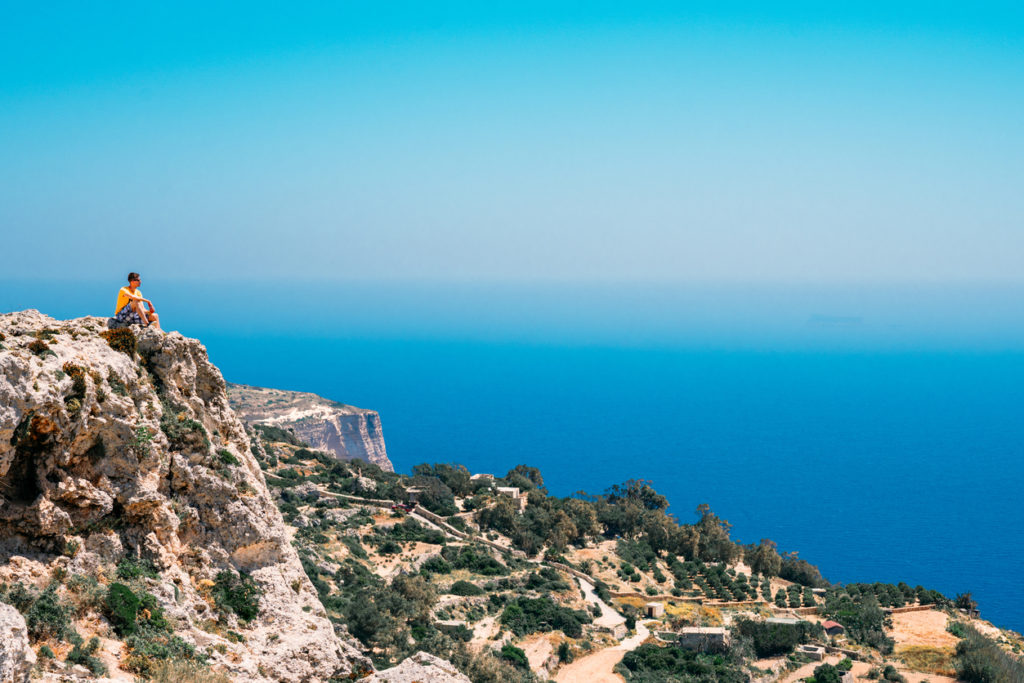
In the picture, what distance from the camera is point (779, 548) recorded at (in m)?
92.3

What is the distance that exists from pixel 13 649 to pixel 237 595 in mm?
5026

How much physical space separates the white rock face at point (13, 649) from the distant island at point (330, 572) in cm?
3

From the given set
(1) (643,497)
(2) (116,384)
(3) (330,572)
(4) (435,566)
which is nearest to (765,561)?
(1) (643,497)

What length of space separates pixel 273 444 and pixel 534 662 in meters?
35.9

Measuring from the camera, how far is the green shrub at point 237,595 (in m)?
12.4

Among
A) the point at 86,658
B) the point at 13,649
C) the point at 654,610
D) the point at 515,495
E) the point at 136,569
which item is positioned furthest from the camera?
the point at 515,495

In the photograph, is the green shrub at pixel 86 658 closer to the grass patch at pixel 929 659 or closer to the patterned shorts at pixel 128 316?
the patterned shorts at pixel 128 316

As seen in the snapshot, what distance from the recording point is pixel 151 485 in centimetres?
1202

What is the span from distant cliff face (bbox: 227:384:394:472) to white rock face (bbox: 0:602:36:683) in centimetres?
8417

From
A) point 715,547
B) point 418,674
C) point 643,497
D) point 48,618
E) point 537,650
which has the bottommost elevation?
point 48,618

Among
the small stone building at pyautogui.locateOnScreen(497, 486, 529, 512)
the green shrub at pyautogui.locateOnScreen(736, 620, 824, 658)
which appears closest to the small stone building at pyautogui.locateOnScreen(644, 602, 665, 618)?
the green shrub at pyautogui.locateOnScreen(736, 620, 824, 658)

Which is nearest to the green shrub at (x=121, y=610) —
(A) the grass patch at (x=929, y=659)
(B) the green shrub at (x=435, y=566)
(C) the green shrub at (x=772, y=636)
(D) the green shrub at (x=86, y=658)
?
(D) the green shrub at (x=86, y=658)

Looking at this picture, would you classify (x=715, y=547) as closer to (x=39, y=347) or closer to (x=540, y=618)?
(x=540, y=618)

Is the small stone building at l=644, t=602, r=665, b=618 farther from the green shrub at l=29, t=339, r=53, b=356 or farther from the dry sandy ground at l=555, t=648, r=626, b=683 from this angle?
the green shrub at l=29, t=339, r=53, b=356
